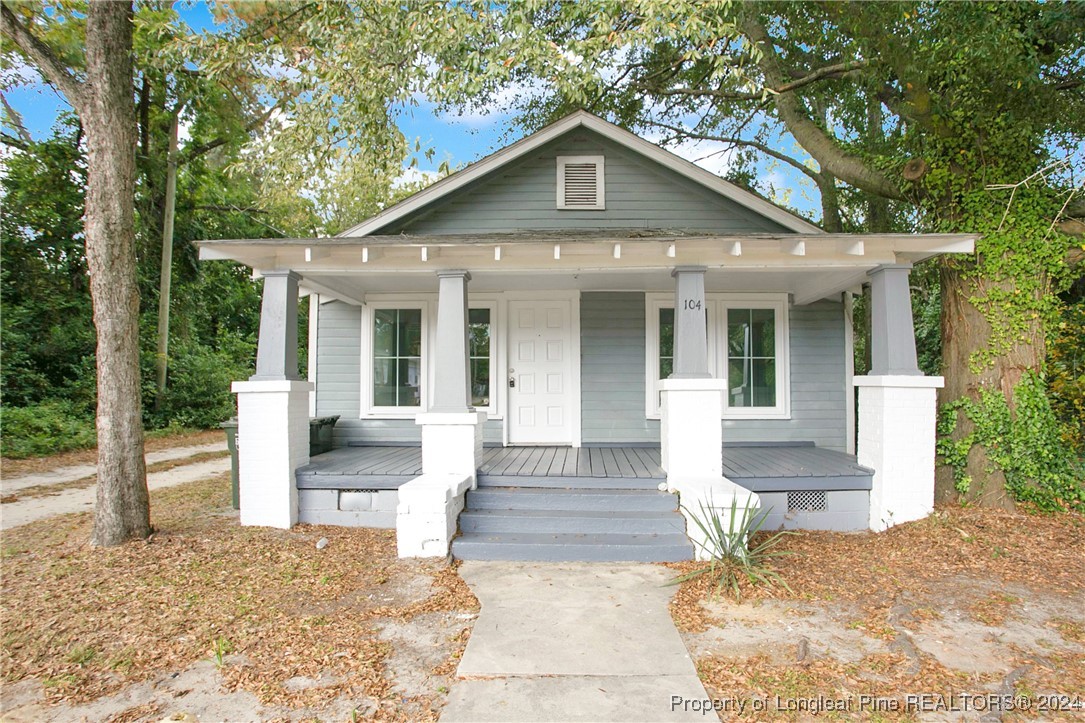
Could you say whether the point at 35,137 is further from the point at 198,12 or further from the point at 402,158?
the point at 402,158

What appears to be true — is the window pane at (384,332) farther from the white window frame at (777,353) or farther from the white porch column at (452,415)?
the white window frame at (777,353)

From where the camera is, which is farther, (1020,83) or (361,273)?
(361,273)

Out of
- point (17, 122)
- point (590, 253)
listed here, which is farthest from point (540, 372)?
point (17, 122)

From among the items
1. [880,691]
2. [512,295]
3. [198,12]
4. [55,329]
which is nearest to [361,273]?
[512,295]

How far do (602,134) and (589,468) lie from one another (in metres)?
4.34

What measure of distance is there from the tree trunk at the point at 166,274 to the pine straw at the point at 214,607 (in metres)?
8.81

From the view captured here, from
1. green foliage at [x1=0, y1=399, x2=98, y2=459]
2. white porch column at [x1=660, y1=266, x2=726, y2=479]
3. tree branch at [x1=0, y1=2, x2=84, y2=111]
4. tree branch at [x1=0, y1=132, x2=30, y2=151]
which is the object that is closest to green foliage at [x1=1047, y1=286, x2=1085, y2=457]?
white porch column at [x1=660, y1=266, x2=726, y2=479]

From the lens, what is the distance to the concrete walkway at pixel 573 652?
2.56 metres

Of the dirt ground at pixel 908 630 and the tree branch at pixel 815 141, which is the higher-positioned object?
the tree branch at pixel 815 141

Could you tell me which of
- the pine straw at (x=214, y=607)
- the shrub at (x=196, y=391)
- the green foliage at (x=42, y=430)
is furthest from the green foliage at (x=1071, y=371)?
the shrub at (x=196, y=391)

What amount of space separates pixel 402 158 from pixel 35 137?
35.1ft

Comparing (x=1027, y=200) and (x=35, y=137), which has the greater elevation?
(x=35, y=137)

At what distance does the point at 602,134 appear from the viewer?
24.2 feet

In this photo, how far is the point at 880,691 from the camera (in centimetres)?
267
